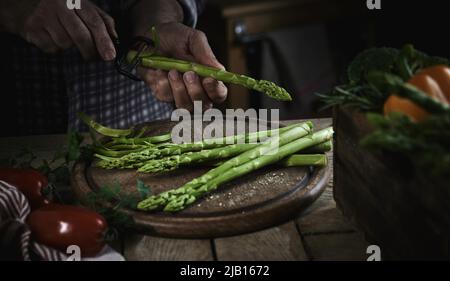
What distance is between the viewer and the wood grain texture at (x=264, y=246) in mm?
1329

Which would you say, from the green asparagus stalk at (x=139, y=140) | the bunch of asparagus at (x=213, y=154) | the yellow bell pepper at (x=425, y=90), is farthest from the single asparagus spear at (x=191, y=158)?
the yellow bell pepper at (x=425, y=90)

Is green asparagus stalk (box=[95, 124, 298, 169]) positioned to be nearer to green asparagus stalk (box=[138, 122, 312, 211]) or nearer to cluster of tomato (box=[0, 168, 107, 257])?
green asparagus stalk (box=[138, 122, 312, 211])

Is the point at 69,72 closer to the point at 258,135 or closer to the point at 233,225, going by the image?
the point at 258,135

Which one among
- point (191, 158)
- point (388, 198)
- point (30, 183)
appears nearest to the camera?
point (388, 198)

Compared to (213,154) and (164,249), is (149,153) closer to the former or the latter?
(213,154)

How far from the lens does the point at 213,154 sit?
Result: 64.6 inches

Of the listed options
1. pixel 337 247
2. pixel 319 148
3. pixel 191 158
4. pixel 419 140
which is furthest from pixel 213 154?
pixel 419 140

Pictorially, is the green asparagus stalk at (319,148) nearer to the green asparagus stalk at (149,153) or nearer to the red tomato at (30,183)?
the green asparagus stalk at (149,153)

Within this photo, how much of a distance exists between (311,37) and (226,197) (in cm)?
245

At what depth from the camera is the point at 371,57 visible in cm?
135

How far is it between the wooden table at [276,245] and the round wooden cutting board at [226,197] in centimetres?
2

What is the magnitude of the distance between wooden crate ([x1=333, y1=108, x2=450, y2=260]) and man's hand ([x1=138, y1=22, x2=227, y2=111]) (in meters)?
0.59

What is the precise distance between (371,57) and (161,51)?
3.12ft

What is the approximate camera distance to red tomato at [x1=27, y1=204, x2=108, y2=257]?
1.28 m
